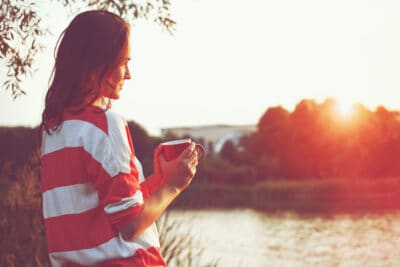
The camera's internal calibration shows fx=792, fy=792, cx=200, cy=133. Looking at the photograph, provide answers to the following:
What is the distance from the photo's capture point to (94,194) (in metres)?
1.70

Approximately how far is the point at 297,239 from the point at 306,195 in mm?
13937

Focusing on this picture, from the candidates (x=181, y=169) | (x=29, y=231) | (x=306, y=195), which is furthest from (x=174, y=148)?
(x=306, y=195)

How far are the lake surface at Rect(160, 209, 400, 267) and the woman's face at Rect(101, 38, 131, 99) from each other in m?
9.27

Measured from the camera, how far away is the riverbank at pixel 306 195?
30.0 meters

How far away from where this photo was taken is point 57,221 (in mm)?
1737

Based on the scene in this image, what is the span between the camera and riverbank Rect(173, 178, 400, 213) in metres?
30.0

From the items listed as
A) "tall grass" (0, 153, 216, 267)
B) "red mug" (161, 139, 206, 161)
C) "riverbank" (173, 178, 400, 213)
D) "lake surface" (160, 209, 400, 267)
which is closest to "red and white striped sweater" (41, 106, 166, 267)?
"red mug" (161, 139, 206, 161)

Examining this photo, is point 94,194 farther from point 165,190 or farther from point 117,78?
point 117,78

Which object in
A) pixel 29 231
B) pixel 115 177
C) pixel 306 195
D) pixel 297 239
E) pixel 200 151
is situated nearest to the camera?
pixel 115 177

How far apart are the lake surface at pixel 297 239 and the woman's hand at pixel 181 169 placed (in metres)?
9.19

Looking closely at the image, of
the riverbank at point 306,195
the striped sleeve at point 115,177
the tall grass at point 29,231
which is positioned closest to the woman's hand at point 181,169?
the striped sleeve at point 115,177

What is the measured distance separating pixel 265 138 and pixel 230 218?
14.0 m

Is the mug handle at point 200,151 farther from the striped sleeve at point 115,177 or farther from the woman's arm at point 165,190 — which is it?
the striped sleeve at point 115,177

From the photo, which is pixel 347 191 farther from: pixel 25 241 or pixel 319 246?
pixel 25 241
